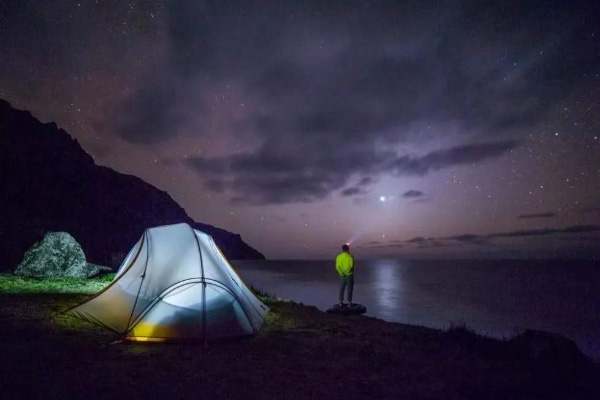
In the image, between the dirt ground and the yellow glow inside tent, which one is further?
the yellow glow inside tent

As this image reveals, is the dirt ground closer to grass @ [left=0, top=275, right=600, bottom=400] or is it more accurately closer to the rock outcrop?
grass @ [left=0, top=275, right=600, bottom=400]

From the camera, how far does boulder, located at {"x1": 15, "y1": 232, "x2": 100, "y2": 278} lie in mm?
19297

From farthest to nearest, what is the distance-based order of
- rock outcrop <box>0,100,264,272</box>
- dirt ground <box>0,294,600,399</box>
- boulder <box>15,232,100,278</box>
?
rock outcrop <box>0,100,264,272</box>
boulder <box>15,232,100,278</box>
dirt ground <box>0,294,600,399</box>

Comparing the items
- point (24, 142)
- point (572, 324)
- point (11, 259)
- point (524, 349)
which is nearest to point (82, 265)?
point (11, 259)

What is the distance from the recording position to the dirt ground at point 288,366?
610 centimetres

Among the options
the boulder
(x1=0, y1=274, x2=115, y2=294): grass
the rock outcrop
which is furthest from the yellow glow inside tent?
the rock outcrop

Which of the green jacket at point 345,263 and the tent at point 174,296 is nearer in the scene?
the tent at point 174,296

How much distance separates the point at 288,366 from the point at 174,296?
3.65 m

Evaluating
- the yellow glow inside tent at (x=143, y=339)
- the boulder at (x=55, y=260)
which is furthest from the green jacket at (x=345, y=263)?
the boulder at (x=55, y=260)

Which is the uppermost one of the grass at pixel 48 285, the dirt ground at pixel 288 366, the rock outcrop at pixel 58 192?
the rock outcrop at pixel 58 192

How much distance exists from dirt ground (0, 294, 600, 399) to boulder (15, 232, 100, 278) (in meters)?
9.81

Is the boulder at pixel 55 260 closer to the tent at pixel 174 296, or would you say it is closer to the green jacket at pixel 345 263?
the tent at pixel 174 296

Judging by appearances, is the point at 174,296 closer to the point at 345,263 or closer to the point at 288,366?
the point at 288,366

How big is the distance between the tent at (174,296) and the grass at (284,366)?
1.22ft
